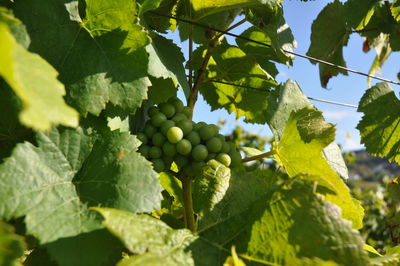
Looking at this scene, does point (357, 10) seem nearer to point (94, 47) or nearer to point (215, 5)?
point (215, 5)

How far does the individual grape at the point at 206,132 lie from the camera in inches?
46.8

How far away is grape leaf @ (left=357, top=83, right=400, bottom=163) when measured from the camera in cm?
193

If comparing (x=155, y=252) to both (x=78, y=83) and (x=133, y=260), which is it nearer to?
(x=133, y=260)

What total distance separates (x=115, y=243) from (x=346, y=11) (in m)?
1.88

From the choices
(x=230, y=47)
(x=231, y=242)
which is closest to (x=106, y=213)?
(x=231, y=242)

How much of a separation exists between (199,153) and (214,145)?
2.2 inches

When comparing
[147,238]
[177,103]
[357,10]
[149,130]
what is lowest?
→ [147,238]

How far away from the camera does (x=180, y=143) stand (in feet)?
3.72

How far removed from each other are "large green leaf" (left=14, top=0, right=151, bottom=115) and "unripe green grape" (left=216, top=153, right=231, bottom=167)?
315 millimetres

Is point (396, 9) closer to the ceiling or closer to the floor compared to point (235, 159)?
closer to the ceiling

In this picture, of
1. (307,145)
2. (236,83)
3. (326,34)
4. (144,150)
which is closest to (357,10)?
(326,34)

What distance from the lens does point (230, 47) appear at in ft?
5.37

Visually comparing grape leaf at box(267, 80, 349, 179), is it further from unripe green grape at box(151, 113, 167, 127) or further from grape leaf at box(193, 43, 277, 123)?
unripe green grape at box(151, 113, 167, 127)

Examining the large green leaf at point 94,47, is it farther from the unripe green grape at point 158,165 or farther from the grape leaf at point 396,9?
the grape leaf at point 396,9
